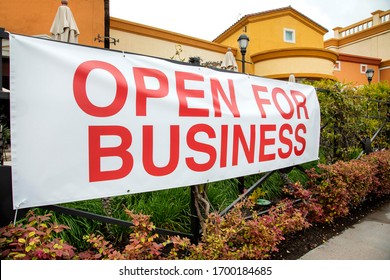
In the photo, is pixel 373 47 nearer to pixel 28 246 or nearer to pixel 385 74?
pixel 385 74

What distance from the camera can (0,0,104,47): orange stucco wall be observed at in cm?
796

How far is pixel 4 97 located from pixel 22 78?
222 millimetres

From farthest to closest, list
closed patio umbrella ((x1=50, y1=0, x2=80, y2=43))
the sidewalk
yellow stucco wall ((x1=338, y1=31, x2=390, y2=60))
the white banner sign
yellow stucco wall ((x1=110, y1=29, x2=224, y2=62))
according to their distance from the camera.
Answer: yellow stucco wall ((x1=338, y1=31, x2=390, y2=60))
yellow stucco wall ((x1=110, y1=29, x2=224, y2=62))
closed patio umbrella ((x1=50, y1=0, x2=80, y2=43))
the sidewalk
the white banner sign

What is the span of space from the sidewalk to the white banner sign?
117 centimetres

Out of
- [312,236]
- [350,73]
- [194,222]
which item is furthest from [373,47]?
[194,222]

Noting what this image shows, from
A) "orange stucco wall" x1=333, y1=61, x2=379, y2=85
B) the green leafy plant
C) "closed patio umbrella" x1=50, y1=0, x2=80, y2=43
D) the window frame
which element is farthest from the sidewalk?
"orange stucco wall" x1=333, y1=61, x2=379, y2=85

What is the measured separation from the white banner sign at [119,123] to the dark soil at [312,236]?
0.95 m

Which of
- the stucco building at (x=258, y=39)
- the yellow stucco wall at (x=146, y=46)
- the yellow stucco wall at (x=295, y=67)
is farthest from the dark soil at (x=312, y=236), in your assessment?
the yellow stucco wall at (x=295, y=67)

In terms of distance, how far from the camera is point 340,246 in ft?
9.75

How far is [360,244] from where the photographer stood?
9.92 feet

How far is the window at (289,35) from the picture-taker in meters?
16.8

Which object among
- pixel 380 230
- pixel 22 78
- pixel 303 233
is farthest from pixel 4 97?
pixel 380 230

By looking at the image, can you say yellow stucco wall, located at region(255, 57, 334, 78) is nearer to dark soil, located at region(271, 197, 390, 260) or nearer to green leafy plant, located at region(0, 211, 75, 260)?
dark soil, located at region(271, 197, 390, 260)

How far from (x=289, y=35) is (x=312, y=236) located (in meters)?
16.7
